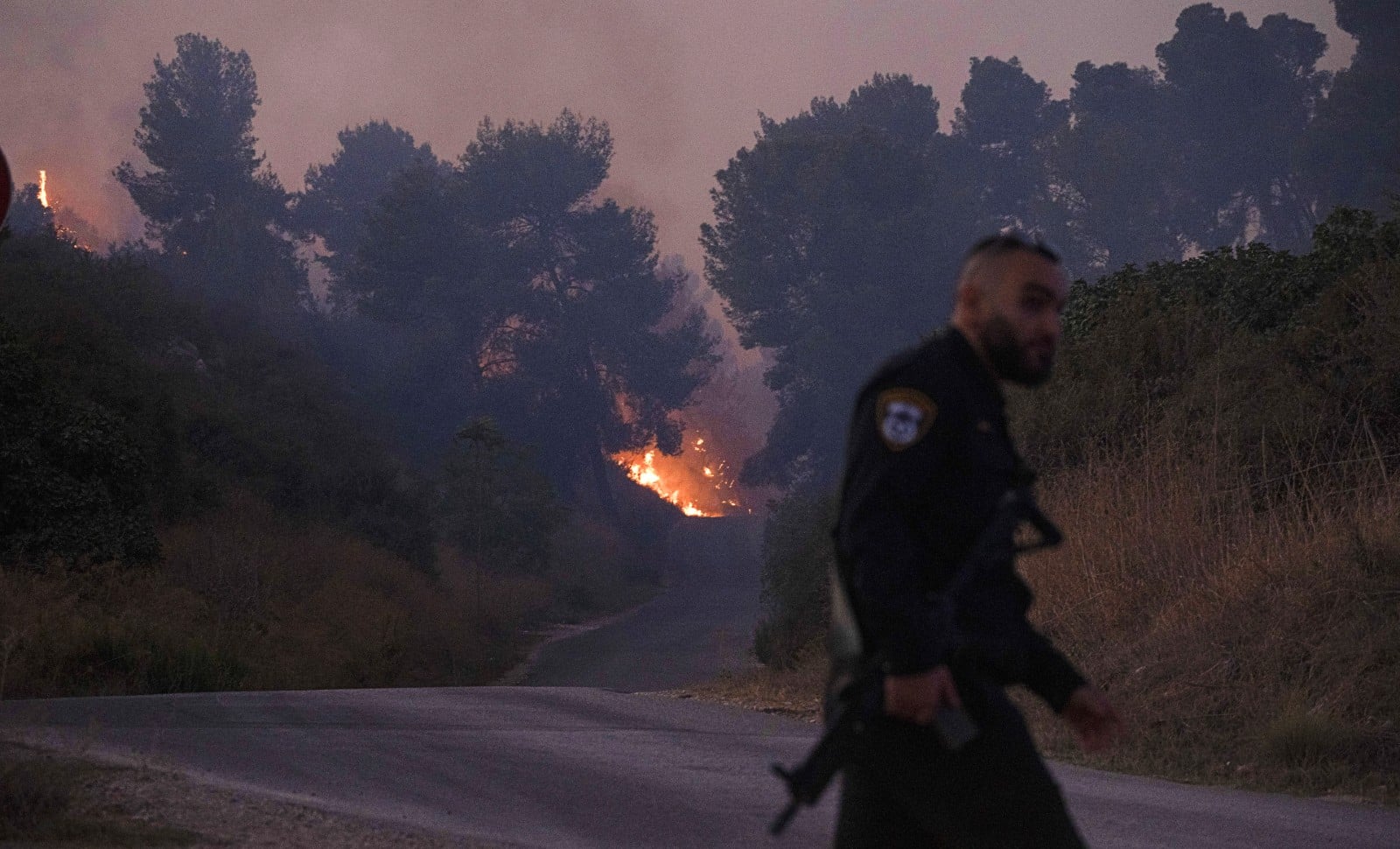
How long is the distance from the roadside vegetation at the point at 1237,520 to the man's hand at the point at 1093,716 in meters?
6.19

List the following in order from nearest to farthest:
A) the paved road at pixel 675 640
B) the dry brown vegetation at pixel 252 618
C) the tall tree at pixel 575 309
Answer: the dry brown vegetation at pixel 252 618 < the paved road at pixel 675 640 < the tall tree at pixel 575 309

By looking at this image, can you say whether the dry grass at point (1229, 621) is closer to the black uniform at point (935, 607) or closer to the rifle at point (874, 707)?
the black uniform at point (935, 607)

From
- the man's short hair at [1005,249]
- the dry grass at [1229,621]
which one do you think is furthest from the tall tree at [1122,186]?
the man's short hair at [1005,249]

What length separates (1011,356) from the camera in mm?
2900

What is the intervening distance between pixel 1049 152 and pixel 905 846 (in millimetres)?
82039

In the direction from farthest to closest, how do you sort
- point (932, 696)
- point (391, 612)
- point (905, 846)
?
1. point (391, 612)
2. point (905, 846)
3. point (932, 696)

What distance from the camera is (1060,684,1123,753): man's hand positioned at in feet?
9.55

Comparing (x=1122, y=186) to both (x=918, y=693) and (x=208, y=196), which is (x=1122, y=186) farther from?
(x=918, y=693)

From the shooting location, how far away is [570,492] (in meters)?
73.4

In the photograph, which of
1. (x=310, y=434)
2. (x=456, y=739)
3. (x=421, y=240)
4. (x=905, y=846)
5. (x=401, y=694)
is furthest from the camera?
(x=421, y=240)

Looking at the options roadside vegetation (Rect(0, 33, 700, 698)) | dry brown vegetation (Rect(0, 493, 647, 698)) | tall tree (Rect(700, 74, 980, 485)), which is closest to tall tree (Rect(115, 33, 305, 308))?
roadside vegetation (Rect(0, 33, 700, 698))

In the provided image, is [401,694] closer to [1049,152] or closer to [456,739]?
[456,739]

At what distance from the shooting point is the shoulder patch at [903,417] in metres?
2.73

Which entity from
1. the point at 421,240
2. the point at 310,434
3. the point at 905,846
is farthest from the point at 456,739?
the point at 421,240
